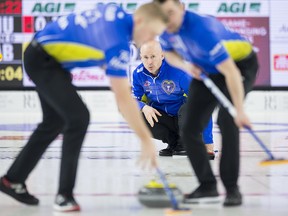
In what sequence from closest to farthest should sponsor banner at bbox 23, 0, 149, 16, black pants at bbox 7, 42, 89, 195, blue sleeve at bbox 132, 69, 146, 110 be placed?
black pants at bbox 7, 42, 89, 195, blue sleeve at bbox 132, 69, 146, 110, sponsor banner at bbox 23, 0, 149, 16

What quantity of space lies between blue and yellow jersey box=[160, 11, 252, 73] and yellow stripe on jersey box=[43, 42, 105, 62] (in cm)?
43

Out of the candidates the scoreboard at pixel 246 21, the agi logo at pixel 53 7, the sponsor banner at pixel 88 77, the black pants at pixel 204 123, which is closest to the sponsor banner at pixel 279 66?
the scoreboard at pixel 246 21

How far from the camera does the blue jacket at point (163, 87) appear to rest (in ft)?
15.9

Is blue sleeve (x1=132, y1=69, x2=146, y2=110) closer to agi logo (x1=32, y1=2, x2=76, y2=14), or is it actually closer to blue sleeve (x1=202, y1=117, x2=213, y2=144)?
blue sleeve (x1=202, y1=117, x2=213, y2=144)

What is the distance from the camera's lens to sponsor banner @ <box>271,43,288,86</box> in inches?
416

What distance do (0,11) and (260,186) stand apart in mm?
7576

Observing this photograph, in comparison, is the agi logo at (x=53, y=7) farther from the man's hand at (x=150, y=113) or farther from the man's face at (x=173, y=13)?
the man's face at (x=173, y=13)

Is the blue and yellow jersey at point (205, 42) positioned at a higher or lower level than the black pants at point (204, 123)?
higher

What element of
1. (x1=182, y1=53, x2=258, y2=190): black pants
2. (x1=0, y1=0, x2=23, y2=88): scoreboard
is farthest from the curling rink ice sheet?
(x1=0, y1=0, x2=23, y2=88): scoreboard

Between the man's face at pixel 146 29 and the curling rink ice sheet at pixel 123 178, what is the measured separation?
0.80m

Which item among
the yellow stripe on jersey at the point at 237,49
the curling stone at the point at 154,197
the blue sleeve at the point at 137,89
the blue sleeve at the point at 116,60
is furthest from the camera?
the blue sleeve at the point at 137,89

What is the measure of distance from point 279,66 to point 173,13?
795 centimetres

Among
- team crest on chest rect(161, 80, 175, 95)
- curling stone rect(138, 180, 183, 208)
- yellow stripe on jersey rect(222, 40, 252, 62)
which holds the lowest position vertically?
curling stone rect(138, 180, 183, 208)

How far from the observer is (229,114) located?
10.2 feet
